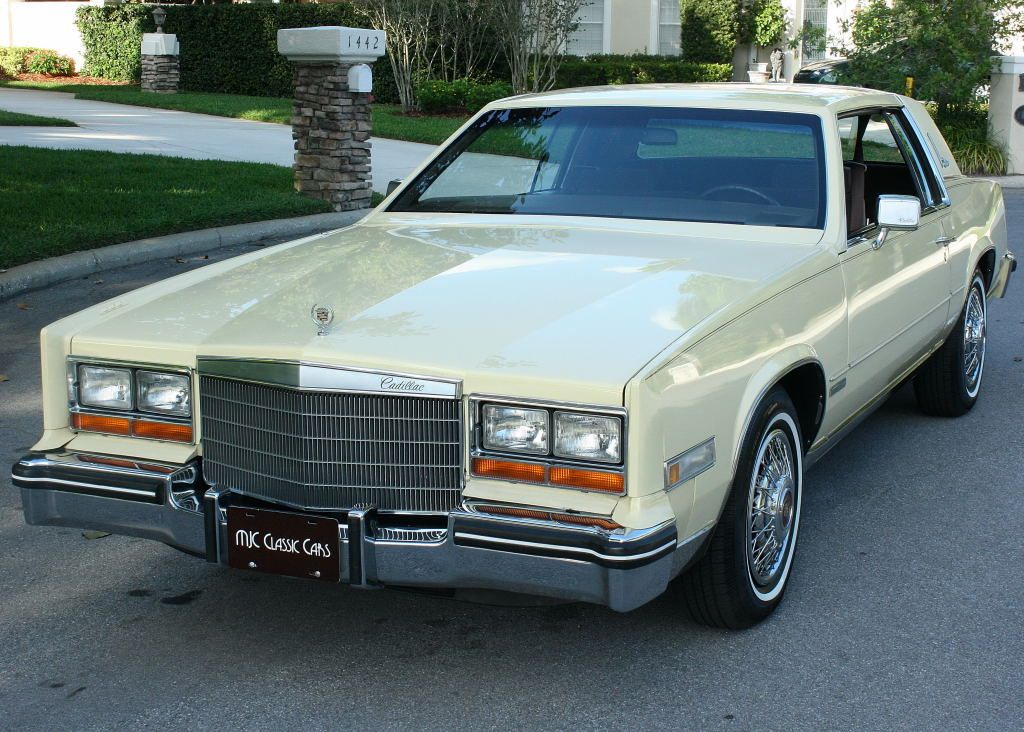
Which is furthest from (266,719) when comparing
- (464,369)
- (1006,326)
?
(1006,326)

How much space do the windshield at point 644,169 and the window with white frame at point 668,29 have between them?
990 inches

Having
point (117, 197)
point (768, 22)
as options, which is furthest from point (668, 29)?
point (117, 197)

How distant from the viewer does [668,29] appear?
29578mm

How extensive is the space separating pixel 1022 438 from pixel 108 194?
8529mm

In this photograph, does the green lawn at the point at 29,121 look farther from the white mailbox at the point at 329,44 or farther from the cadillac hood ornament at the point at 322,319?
the cadillac hood ornament at the point at 322,319

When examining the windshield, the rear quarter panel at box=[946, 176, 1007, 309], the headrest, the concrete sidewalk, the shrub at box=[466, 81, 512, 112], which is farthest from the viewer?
the shrub at box=[466, 81, 512, 112]

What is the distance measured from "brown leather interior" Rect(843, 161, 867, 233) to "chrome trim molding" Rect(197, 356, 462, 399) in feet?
6.75

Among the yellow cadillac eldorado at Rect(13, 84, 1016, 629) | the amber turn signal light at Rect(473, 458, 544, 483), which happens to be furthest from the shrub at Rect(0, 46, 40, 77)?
the amber turn signal light at Rect(473, 458, 544, 483)

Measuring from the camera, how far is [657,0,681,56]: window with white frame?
1156 inches

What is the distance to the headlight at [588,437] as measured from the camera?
124 inches

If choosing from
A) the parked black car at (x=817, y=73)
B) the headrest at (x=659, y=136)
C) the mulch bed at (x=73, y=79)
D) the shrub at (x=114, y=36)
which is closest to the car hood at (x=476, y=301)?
the headrest at (x=659, y=136)

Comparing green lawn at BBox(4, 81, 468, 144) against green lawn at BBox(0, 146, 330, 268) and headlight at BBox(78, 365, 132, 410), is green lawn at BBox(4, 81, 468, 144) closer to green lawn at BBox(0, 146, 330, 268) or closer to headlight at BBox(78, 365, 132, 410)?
green lawn at BBox(0, 146, 330, 268)

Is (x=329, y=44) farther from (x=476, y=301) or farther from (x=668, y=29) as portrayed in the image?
(x=668, y=29)

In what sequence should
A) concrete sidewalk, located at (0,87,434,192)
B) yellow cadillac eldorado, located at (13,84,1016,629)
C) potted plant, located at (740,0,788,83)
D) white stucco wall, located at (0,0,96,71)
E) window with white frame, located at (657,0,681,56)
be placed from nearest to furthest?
yellow cadillac eldorado, located at (13,84,1016,629)
concrete sidewalk, located at (0,87,434,192)
potted plant, located at (740,0,788,83)
window with white frame, located at (657,0,681,56)
white stucco wall, located at (0,0,96,71)
